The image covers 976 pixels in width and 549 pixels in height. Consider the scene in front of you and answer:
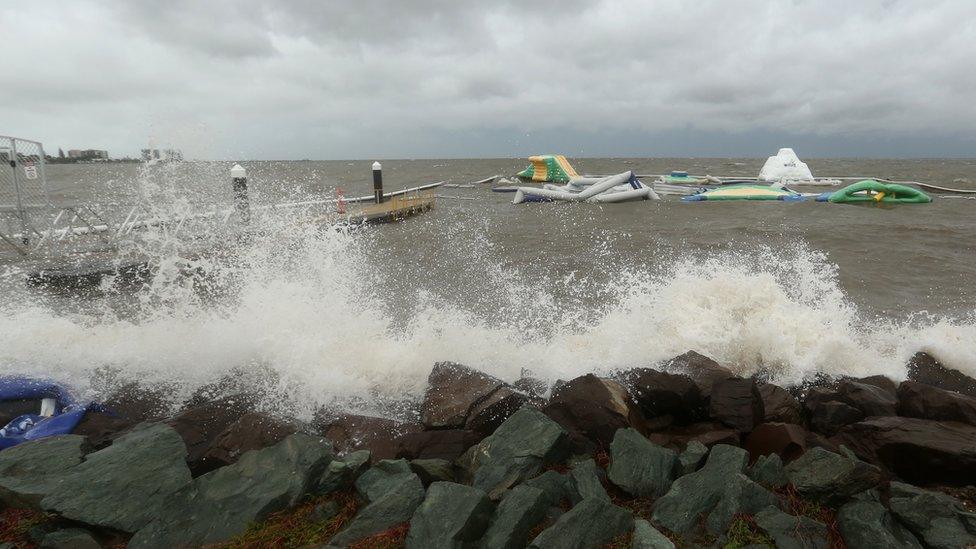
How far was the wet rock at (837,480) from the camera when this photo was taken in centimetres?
338

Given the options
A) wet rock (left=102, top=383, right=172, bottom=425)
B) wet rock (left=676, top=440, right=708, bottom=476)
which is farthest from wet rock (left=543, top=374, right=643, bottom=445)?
wet rock (left=102, top=383, right=172, bottom=425)

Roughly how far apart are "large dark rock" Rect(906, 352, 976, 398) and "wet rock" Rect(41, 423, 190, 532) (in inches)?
302

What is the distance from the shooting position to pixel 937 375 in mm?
6320

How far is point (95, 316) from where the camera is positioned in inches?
337

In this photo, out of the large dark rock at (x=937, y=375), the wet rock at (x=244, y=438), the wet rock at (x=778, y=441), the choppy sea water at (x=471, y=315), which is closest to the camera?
the wet rock at (x=778, y=441)

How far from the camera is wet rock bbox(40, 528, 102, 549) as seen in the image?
10.5 feet

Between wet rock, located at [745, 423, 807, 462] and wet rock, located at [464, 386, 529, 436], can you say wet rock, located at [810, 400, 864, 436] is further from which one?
wet rock, located at [464, 386, 529, 436]

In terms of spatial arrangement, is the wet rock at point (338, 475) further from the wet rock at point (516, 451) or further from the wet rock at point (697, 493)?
the wet rock at point (697, 493)

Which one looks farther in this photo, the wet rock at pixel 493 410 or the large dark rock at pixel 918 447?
the wet rock at pixel 493 410

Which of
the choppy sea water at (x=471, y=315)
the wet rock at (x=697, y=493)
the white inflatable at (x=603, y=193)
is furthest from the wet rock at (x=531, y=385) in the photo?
the white inflatable at (x=603, y=193)

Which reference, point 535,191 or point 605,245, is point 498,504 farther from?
point 535,191

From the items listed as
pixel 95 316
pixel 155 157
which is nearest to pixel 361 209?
pixel 155 157

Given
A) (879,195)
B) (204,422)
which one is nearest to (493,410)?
(204,422)

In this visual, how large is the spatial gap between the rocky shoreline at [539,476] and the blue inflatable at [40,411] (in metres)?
0.18
